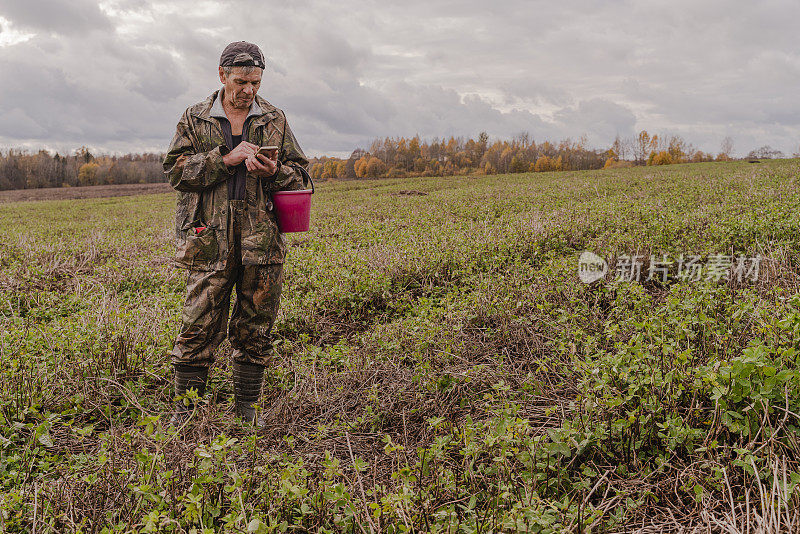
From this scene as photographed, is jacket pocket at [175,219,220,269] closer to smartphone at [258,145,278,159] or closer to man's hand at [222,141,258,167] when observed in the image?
man's hand at [222,141,258,167]

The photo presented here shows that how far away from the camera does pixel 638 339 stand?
10.1ft

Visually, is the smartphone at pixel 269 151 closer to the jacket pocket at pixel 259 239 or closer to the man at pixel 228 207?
the man at pixel 228 207

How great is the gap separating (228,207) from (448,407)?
6.58 feet

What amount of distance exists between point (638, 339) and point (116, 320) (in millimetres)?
4489

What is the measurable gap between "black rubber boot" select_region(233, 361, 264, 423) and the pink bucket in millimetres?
1062

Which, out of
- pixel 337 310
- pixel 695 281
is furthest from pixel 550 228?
pixel 337 310

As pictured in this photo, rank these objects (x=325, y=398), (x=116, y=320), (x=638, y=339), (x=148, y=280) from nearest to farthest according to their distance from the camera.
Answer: (x=638, y=339)
(x=325, y=398)
(x=116, y=320)
(x=148, y=280)

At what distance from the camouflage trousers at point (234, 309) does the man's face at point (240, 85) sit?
660 millimetres

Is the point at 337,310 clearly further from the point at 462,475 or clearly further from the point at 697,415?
the point at 697,415

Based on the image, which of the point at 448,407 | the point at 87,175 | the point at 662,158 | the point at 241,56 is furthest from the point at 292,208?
the point at 662,158

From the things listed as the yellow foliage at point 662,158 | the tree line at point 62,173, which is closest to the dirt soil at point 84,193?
the tree line at point 62,173

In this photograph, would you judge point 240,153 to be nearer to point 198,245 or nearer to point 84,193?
point 198,245

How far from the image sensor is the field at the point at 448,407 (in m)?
2.20

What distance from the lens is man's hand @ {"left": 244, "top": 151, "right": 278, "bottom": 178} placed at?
2.97 meters
